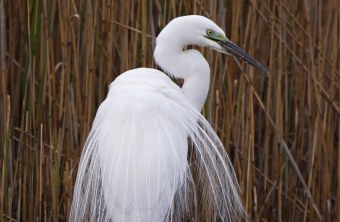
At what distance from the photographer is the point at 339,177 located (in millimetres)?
2939

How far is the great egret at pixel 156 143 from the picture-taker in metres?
2.37

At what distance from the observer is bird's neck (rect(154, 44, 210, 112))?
2605 mm

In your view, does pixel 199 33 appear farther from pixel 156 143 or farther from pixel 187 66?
pixel 156 143

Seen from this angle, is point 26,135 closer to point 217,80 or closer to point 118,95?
point 118,95

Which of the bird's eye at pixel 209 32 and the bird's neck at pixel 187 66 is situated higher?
the bird's eye at pixel 209 32

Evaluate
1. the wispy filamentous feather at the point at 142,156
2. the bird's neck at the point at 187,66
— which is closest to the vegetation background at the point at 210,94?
the bird's neck at the point at 187,66

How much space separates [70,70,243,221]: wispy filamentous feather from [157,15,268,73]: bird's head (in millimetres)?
138

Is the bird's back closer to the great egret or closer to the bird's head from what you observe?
the great egret

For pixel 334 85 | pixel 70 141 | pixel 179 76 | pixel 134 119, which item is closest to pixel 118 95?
pixel 134 119

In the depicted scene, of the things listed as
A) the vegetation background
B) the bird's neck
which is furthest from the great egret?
the vegetation background

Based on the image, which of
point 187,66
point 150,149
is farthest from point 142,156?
point 187,66

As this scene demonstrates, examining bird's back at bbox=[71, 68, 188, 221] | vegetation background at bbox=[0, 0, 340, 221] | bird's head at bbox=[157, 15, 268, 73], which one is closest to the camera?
bird's back at bbox=[71, 68, 188, 221]

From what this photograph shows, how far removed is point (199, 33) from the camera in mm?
2574

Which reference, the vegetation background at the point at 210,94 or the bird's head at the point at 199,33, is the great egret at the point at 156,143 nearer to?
the bird's head at the point at 199,33
